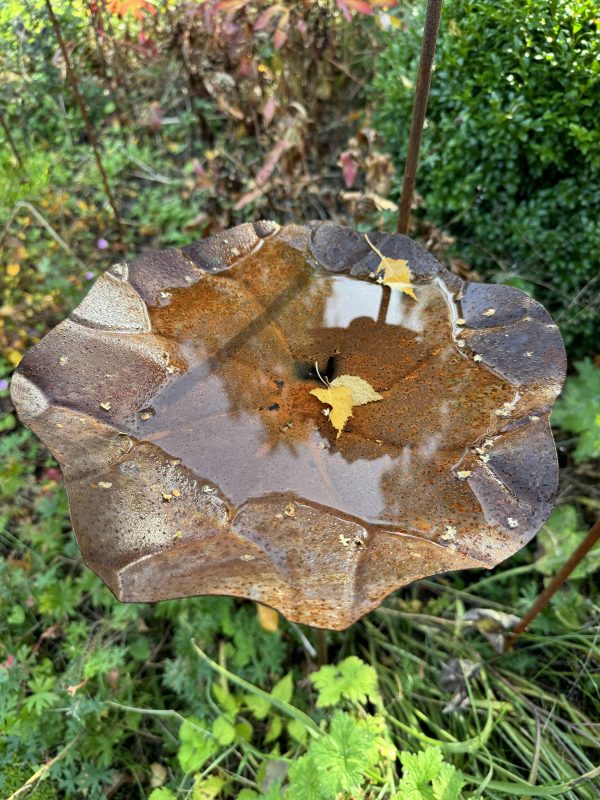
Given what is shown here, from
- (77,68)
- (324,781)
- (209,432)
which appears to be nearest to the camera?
(324,781)

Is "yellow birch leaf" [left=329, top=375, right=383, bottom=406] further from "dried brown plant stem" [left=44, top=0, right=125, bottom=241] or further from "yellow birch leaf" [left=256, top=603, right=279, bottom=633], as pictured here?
"dried brown plant stem" [left=44, top=0, right=125, bottom=241]

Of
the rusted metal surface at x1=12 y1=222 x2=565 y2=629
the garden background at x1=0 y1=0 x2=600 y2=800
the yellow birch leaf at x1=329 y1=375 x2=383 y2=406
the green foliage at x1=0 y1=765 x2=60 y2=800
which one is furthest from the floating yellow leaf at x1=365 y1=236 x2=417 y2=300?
the green foliage at x1=0 y1=765 x2=60 y2=800

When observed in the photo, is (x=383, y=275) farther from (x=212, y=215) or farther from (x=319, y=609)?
(x=212, y=215)

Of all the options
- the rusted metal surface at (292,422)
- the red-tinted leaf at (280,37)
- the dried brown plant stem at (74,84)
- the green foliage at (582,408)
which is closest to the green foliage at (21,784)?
the rusted metal surface at (292,422)

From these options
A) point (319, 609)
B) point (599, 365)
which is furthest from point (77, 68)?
point (319, 609)

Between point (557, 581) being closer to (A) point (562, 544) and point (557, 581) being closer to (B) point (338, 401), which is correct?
(A) point (562, 544)
